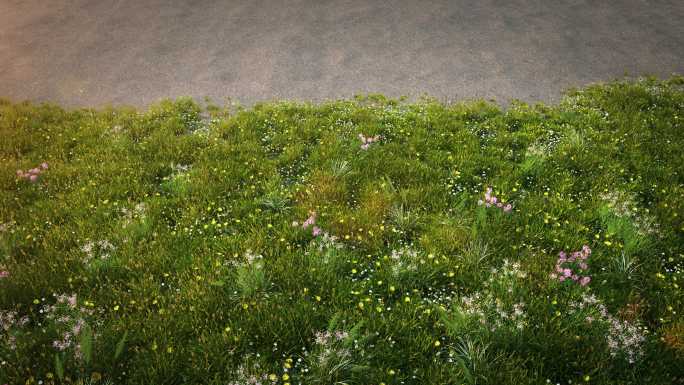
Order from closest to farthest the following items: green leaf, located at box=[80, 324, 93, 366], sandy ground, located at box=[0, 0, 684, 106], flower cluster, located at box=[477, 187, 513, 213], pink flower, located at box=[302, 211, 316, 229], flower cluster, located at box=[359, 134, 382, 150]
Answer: green leaf, located at box=[80, 324, 93, 366]
pink flower, located at box=[302, 211, 316, 229]
flower cluster, located at box=[477, 187, 513, 213]
flower cluster, located at box=[359, 134, 382, 150]
sandy ground, located at box=[0, 0, 684, 106]

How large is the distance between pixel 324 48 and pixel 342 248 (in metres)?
8.20

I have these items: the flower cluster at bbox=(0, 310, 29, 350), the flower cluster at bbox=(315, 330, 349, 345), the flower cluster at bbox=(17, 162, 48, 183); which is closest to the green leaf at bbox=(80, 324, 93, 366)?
the flower cluster at bbox=(0, 310, 29, 350)

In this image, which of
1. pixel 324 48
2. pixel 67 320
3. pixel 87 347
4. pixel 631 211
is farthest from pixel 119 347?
pixel 324 48

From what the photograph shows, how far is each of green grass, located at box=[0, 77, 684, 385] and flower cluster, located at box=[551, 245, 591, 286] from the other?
57mm

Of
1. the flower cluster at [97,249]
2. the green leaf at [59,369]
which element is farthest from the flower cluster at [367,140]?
the green leaf at [59,369]

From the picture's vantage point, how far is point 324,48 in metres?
12.2

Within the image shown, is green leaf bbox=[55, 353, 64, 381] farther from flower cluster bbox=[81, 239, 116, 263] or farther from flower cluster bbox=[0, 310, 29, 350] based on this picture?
flower cluster bbox=[81, 239, 116, 263]

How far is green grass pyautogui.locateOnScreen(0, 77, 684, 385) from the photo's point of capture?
4.16 meters

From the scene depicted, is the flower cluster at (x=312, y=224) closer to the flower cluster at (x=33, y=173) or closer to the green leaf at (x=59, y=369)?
the green leaf at (x=59, y=369)

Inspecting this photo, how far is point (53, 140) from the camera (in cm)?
816

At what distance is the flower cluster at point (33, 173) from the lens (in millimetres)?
6893

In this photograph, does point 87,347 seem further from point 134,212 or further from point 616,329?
point 616,329

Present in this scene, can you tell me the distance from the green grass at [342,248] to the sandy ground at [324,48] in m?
1.69

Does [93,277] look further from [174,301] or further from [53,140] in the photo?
[53,140]
